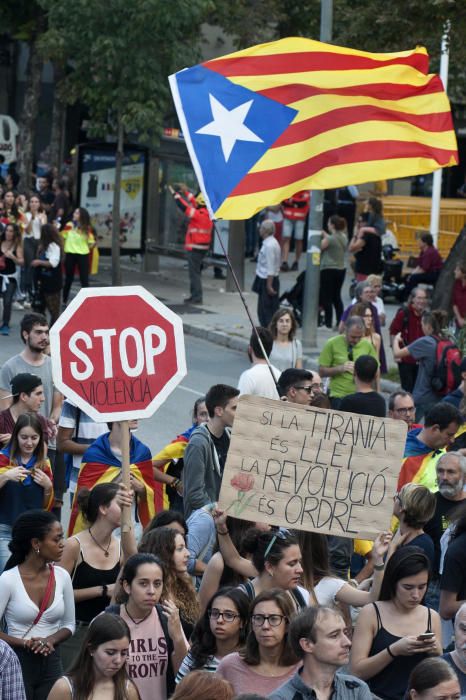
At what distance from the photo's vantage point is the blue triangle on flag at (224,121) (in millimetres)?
9445

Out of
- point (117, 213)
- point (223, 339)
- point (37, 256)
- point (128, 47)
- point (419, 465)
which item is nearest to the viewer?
point (419, 465)

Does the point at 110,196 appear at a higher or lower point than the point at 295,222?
higher

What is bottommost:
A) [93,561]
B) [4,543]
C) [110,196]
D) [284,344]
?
[4,543]

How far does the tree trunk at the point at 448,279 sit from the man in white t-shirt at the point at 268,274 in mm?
2332

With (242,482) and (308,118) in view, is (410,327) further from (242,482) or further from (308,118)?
(242,482)

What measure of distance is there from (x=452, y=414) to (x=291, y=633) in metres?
3.43

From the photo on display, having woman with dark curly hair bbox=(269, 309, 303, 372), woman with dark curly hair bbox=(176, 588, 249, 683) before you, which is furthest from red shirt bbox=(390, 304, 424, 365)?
woman with dark curly hair bbox=(176, 588, 249, 683)

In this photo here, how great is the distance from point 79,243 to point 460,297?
24.6 feet

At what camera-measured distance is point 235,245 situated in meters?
24.2

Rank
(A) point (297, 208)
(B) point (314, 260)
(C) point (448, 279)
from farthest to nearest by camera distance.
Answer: (A) point (297, 208) < (B) point (314, 260) < (C) point (448, 279)

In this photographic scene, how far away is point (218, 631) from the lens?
239 inches

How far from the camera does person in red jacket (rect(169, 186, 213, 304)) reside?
2253 centimetres

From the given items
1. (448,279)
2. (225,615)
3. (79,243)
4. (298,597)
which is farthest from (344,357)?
(79,243)

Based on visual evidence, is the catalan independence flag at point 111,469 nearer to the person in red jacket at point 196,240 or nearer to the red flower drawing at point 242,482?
the red flower drawing at point 242,482
